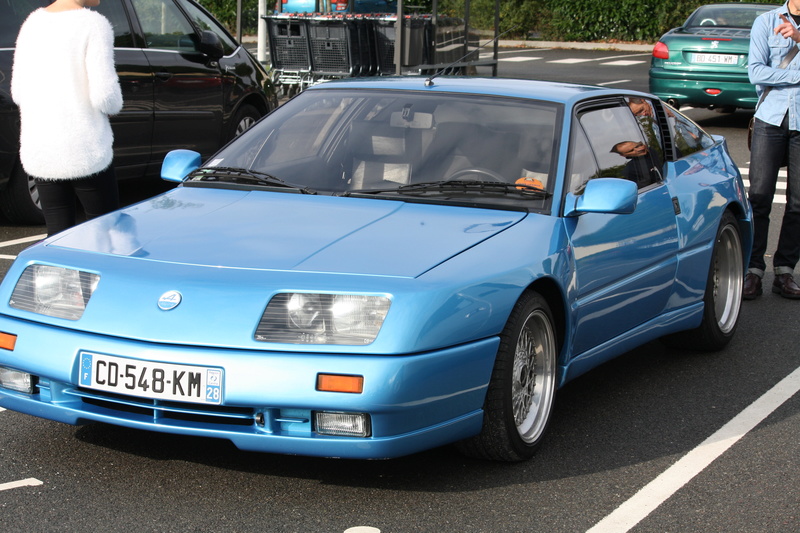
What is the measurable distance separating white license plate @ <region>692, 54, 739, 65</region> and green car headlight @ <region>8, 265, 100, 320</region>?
12742mm

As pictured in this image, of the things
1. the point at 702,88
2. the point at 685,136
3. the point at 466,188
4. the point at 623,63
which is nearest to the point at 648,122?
the point at 685,136

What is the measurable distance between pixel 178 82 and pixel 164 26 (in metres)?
0.46

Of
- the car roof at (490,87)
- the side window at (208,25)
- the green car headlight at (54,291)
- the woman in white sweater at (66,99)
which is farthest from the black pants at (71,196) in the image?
the side window at (208,25)

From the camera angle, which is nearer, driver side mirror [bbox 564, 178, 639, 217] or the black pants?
driver side mirror [bbox 564, 178, 639, 217]

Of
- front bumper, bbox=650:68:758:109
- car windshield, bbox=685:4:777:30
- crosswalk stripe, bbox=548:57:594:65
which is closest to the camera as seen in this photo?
front bumper, bbox=650:68:758:109

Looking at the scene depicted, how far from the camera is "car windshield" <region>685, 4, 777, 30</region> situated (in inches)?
655

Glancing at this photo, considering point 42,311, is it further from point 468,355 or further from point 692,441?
point 692,441

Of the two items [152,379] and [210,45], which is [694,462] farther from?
[210,45]

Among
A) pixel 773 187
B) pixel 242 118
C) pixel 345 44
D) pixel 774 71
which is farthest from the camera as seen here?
pixel 345 44

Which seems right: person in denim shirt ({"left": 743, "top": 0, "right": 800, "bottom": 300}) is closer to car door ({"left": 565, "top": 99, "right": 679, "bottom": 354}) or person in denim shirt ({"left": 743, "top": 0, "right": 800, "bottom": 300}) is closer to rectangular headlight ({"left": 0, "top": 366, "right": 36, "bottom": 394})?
car door ({"left": 565, "top": 99, "right": 679, "bottom": 354})

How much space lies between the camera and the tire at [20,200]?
8.53m

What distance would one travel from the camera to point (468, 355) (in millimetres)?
3936

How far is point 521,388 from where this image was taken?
4.42 m

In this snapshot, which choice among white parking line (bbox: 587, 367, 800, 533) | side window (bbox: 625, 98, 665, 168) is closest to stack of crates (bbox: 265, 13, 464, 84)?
side window (bbox: 625, 98, 665, 168)
